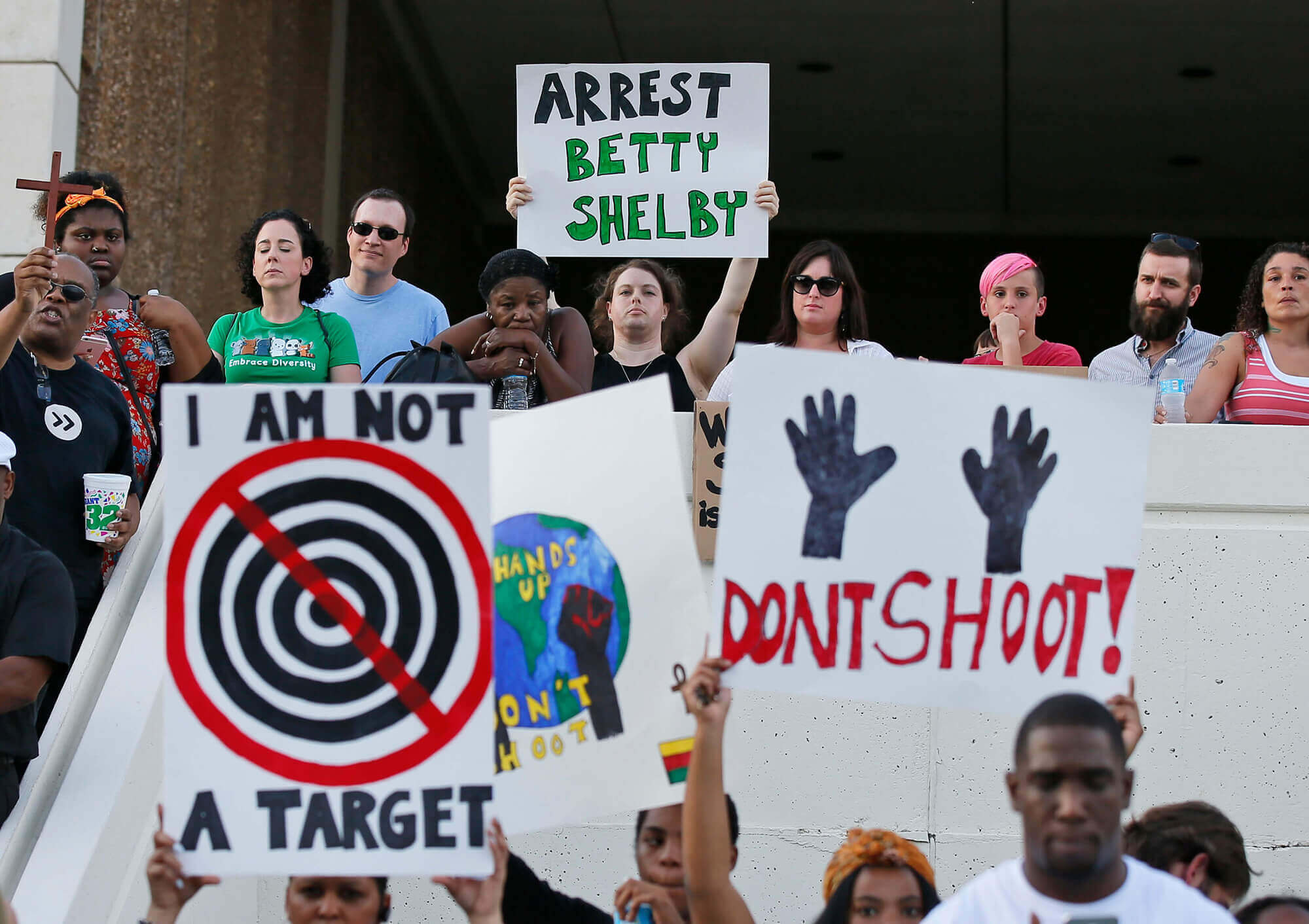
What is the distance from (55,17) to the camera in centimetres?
858

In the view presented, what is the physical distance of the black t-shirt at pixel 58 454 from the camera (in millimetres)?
5062

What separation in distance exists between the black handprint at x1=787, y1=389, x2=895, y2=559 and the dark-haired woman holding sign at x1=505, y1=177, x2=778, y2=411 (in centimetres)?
245

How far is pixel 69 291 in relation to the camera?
5.25 metres

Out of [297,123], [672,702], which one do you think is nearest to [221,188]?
[297,123]

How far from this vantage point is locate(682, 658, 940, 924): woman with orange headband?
340cm

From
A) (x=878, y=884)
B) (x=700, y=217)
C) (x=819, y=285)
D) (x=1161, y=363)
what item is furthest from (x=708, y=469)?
(x=878, y=884)

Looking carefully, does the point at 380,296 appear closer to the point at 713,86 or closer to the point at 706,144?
the point at 706,144

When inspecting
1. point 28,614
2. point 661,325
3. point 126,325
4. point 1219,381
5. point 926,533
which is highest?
point 661,325

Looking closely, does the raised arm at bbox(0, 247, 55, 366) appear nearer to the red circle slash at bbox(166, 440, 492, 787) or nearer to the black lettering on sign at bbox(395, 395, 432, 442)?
the red circle slash at bbox(166, 440, 492, 787)

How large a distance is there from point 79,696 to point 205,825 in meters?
1.92

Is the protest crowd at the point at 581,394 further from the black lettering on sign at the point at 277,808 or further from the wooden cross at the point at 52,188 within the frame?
the black lettering on sign at the point at 277,808

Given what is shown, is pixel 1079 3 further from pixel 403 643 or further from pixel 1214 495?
pixel 403 643

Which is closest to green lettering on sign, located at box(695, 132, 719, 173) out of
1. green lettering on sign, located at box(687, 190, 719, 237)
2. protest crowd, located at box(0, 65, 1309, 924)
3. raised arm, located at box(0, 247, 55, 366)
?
green lettering on sign, located at box(687, 190, 719, 237)

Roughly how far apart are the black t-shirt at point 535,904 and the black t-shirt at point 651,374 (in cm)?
231
